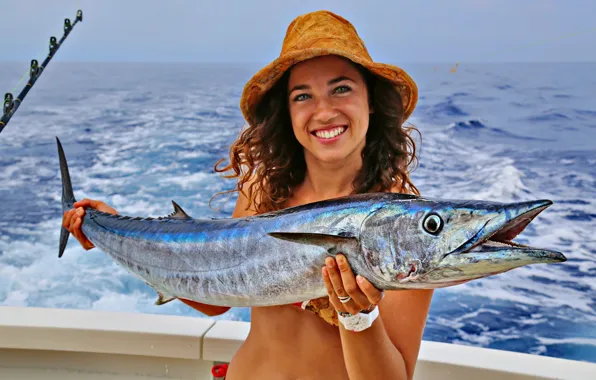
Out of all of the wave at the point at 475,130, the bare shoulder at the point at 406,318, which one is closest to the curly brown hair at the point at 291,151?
the bare shoulder at the point at 406,318

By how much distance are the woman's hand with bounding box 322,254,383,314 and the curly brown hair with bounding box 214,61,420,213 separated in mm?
605

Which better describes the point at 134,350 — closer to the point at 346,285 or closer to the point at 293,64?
the point at 293,64

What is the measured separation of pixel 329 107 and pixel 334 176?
0.25 m

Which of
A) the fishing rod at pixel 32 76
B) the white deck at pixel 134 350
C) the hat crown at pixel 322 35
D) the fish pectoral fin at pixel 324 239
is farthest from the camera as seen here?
the fishing rod at pixel 32 76

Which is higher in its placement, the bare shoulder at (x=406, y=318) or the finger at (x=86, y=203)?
the finger at (x=86, y=203)

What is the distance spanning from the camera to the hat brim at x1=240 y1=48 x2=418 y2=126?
1.66 metres

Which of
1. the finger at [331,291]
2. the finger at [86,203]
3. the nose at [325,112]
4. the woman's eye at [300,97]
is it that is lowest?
the finger at [86,203]

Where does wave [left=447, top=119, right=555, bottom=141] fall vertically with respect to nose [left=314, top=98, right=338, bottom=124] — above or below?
below

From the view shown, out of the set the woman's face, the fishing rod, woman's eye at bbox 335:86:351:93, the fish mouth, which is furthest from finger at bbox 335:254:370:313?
the fishing rod

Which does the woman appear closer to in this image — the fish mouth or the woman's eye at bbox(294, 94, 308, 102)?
the woman's eye at bbox(294, 94, 308, 102)

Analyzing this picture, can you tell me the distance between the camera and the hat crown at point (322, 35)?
1694mm

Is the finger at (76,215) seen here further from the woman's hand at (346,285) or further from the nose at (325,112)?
the woman's hand at (346,285)

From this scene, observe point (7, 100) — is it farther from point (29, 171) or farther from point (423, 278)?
point (29, 171)

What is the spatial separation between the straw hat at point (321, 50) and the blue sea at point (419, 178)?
1003 millimetres
